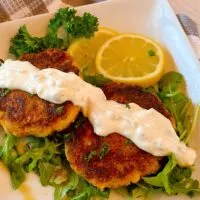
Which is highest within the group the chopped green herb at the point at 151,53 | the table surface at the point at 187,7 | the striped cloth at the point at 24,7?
the striped cloth at the point at 24,7

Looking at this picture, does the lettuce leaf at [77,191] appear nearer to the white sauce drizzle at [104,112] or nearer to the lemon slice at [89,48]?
the white sauce drizzle at [104,112]

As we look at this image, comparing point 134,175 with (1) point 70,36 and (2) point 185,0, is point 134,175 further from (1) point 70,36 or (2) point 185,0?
(2) point 185,0

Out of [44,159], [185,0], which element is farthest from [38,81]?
[185,0]

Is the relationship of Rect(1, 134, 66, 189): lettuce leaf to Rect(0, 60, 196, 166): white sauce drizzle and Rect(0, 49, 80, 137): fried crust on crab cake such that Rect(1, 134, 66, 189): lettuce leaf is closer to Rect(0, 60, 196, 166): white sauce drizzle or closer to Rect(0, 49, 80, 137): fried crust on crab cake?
Rect(0, 49, 80, 137): fried crust on crab cake

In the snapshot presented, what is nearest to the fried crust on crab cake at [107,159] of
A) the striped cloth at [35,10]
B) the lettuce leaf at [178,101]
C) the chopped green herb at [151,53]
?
the lettuce leaf at [178,101]

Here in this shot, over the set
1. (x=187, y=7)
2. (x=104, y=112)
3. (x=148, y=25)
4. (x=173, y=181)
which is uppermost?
(x=104, y=112)

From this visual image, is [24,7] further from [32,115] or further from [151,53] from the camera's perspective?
[32,115]

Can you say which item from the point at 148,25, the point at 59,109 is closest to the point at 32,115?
the point at 59,109
